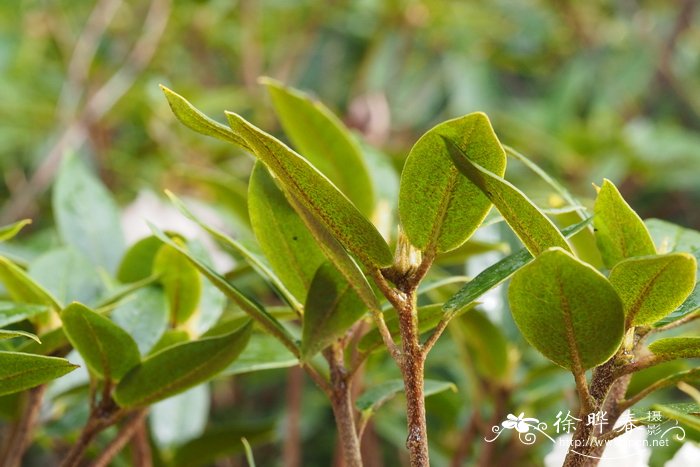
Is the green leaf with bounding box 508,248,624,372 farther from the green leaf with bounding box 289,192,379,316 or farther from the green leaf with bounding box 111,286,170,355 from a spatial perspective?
the green leaf with bounding box 111,286,170,355

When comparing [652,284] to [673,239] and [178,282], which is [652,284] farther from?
[178,282]

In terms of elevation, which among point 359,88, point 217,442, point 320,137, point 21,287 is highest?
point 359,88

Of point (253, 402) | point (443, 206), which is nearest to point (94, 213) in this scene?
point (443, 206)

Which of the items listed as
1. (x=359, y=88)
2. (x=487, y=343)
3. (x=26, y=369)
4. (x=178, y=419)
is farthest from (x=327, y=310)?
(x=359, y=88)

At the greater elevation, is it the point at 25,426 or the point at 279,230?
the point at 279,230

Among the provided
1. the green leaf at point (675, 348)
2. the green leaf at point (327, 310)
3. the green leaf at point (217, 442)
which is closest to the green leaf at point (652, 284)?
the green leaf at point (675, 348)

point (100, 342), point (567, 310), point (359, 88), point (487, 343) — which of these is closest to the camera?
point (567, 310)
